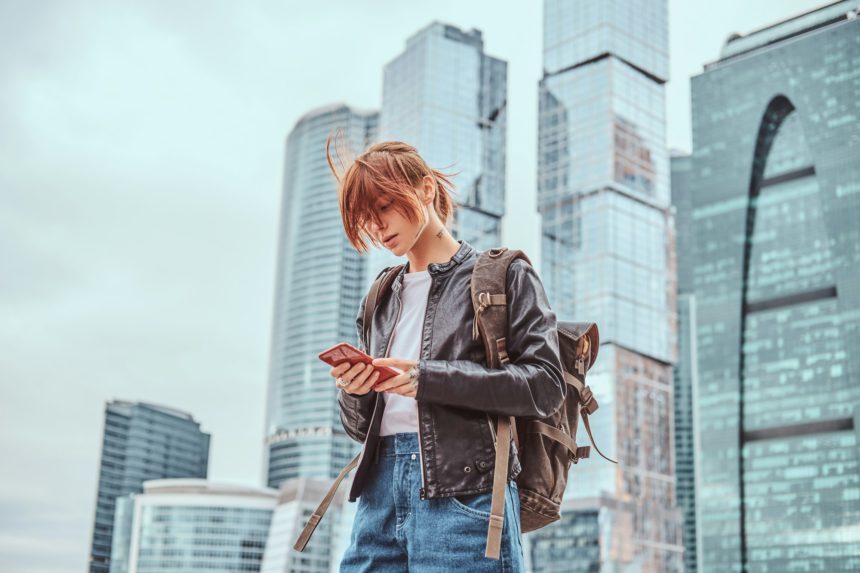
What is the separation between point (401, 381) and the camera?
231 centimetres

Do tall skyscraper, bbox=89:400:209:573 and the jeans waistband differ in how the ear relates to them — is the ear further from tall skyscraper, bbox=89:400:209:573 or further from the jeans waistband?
tall skyscraper, bbox=89:400:209:573

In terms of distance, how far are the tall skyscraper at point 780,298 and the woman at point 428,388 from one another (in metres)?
82.7

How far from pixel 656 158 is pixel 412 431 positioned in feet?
350

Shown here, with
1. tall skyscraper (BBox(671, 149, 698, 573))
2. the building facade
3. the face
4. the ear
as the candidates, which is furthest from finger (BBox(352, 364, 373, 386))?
tall skyscraper (BBox(671, 149, 698, 573))

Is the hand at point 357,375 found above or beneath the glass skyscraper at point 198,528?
beneath

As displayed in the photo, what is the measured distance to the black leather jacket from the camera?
2.34m

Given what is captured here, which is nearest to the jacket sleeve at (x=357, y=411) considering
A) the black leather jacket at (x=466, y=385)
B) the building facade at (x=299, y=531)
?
the black leather jacket at (x=466, y=385)

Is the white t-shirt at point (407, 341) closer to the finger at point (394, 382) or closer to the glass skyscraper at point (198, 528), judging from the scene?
the finger at point (394, 382)

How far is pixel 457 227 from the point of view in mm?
102812

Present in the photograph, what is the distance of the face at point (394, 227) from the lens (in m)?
2.58

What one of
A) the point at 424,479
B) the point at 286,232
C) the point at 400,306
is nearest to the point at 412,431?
the point at 424,479

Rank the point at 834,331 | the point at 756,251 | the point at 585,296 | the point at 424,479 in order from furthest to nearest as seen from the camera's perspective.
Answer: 1. the point at 585,296
2. the point at 756,251
3. the point at 834,331
4. the point at 424,479

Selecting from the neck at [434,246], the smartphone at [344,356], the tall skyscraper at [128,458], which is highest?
the tall skyscraper at [128,458]

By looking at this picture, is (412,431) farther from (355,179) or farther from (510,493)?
(355,179)
